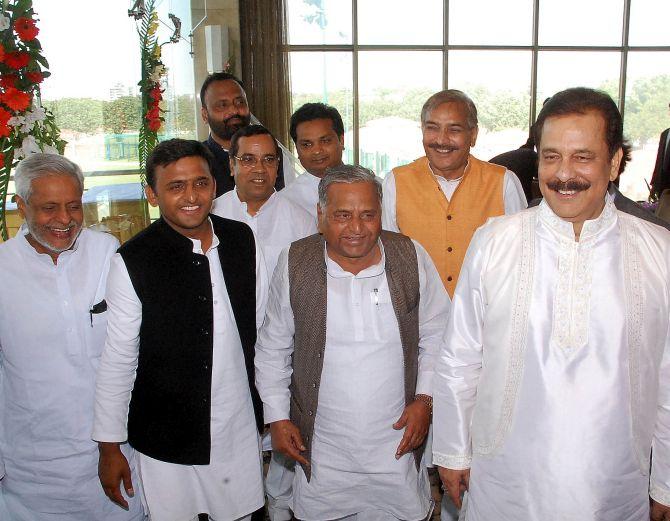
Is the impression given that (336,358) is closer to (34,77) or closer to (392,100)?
(34,77)

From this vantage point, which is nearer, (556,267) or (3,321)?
(556,267)

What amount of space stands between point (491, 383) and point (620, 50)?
27.3 ft

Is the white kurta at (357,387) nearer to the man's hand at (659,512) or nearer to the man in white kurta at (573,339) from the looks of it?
the man in white kurta at (573,339)

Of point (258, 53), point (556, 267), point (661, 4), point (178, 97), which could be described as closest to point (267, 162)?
point (556, 267)

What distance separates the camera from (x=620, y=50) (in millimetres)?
8398

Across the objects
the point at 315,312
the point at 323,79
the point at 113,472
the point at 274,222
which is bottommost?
the point at 113,472

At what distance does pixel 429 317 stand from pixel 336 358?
1.14ft

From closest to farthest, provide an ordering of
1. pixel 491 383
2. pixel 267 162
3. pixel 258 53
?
pixel 491 383
pixel 267 162
pixel 258 53

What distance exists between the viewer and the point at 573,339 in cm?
147

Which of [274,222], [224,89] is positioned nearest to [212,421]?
[274,222]

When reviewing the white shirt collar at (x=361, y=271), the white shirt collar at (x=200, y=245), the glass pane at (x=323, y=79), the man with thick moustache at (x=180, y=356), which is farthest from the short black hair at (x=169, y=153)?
the glass pane at (x=323, y=79)

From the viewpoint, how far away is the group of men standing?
4.91 feet

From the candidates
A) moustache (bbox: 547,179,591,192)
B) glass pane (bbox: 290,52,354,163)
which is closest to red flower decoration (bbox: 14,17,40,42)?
moustache (bbox: 547,179,591,192)

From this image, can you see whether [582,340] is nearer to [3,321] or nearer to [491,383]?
[491,383]
